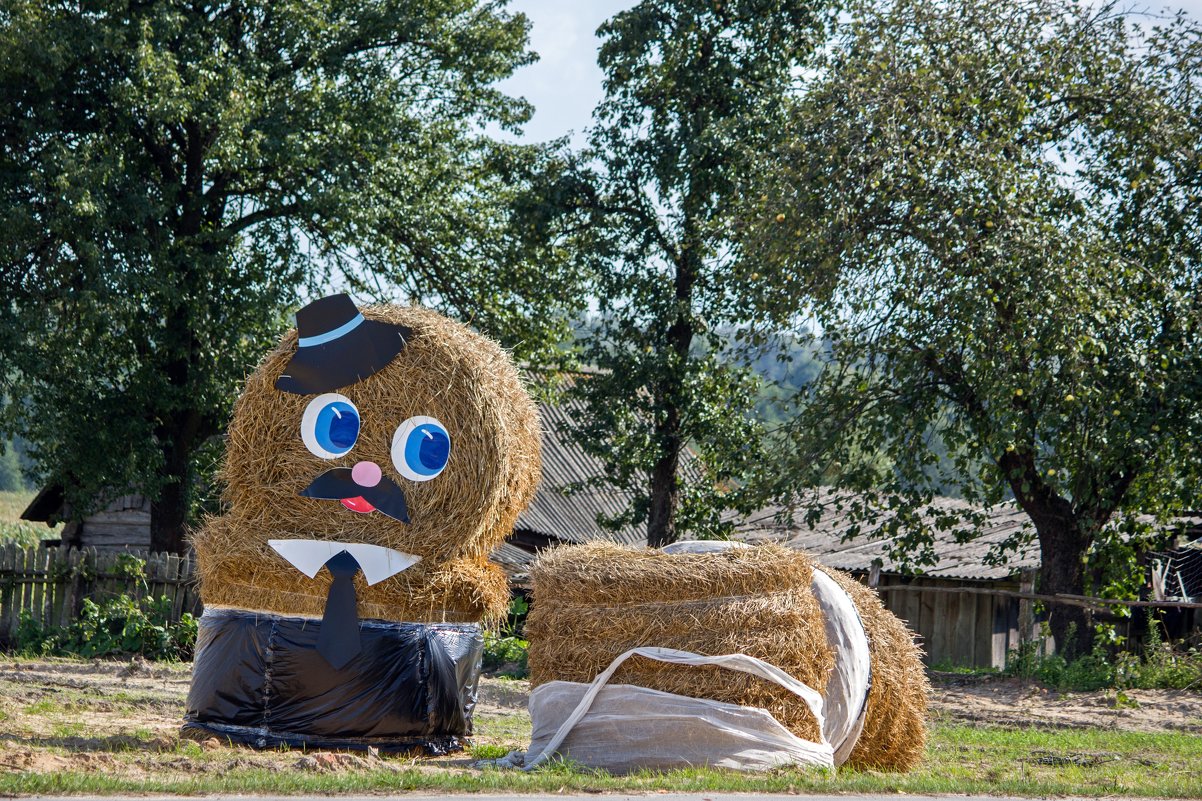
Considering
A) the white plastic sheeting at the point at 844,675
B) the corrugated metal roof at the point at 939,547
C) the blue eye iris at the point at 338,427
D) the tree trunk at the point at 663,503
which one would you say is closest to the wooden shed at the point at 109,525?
the tree trunk at the point at 663,503

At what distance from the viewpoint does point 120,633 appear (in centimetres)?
1402

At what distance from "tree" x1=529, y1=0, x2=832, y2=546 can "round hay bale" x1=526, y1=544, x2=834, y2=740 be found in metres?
11.1

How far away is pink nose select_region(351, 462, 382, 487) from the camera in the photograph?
7359mm

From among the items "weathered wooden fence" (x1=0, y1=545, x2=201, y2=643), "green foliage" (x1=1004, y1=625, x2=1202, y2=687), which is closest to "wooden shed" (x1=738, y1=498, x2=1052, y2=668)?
"green foliage" (x1=1004, y1=625, x2=1202, y2=687)

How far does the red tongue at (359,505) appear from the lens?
7.34 metres

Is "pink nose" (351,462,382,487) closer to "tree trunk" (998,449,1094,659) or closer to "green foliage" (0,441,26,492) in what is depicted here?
"tree trunk" (998,449,1094,659)

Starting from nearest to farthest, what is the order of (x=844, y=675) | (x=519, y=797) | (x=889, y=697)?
(x=519, y=797)
(x=844, y=675)
(x=889, y=697)

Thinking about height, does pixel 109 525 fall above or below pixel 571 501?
below

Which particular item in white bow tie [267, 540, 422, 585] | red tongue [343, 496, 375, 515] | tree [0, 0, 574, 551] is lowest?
white bow tie [267, 540, 422, 585]

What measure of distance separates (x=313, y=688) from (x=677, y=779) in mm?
2403

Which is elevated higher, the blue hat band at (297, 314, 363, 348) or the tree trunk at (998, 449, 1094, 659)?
the blue hat band at (297, 314, 363, 348)

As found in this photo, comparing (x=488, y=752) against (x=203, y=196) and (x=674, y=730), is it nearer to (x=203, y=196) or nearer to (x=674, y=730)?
(x=674, y=730)

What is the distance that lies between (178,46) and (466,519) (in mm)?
12751

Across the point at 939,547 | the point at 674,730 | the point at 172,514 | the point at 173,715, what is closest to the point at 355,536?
the point at 674,730
